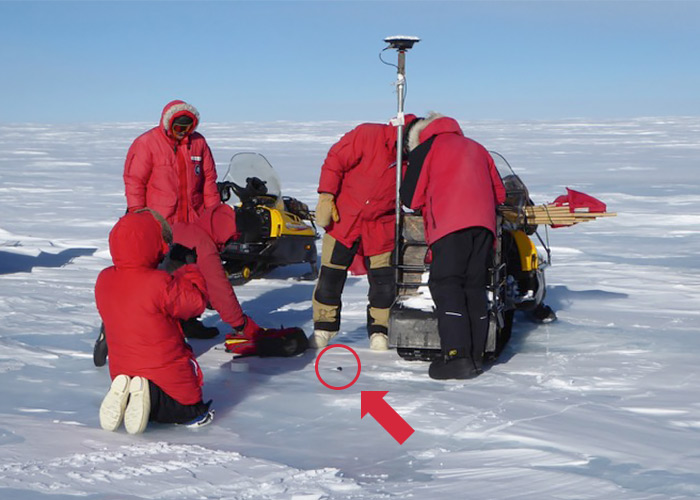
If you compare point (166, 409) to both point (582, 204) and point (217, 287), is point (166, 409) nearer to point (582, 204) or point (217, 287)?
point (217, 287)

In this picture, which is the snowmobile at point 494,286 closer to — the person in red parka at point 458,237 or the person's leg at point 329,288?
the person in red parka at point 458,237

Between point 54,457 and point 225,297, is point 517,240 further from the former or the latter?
point 54,457

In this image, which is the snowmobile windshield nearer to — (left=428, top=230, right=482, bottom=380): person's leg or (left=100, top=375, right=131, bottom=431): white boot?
(left=428, top=230, right=482, bottom=380): person's leg

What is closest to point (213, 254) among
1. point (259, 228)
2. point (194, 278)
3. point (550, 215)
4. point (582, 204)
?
point (194, 278)

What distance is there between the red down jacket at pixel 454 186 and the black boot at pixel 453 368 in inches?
26.2

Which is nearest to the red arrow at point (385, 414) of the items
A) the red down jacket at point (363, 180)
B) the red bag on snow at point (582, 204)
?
the red down jacket at point (363, 180)

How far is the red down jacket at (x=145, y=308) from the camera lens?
394 centimetres

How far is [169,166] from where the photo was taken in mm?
5512

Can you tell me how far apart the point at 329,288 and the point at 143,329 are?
1980 millimetres

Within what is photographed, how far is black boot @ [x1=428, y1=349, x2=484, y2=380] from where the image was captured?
4.96 m

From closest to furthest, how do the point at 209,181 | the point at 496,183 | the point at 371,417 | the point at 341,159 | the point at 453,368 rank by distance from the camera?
the point at 371,417
the point at 453,368
the point at 496,183
the point at 341,159
the point at 209,181

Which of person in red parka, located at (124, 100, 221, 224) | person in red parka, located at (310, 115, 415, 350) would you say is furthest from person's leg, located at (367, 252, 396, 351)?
person in red parka, located at (124, 100, 221, 224)

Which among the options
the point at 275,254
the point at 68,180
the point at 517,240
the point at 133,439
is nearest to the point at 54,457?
the point at 133,439

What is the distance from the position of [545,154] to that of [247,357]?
2599 centimetres
